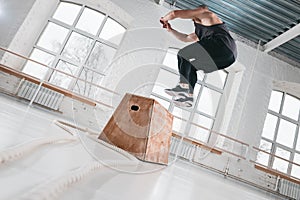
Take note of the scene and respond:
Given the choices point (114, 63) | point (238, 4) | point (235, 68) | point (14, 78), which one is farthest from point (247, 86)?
point (14, 78)

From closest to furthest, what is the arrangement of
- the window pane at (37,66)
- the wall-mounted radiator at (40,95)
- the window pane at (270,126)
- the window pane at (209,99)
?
the window pane at (209,99), the wall-mounted radiator at (40,95), the window pane at (37,66), the window pane at (270,126)

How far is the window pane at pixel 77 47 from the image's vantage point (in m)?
4.68

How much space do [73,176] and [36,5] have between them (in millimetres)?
5082

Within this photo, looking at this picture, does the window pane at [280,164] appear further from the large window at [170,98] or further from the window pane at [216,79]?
the window pane at [216,79]

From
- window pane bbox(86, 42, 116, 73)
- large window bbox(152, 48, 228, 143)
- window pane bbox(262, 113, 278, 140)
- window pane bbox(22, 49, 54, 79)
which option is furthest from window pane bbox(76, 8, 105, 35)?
window pane bbox(262, 113, 278, 140)

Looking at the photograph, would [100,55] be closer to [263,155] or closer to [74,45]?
[74,45]

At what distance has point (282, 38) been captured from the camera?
457 cm

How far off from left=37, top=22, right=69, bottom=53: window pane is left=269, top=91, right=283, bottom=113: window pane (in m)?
5.23

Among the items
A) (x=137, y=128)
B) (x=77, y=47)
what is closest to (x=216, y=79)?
(x=137, y=128)

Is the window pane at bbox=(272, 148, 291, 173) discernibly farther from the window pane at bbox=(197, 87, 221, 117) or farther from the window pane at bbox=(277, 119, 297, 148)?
the window pane at bbox=(197, 87, 221, 117)

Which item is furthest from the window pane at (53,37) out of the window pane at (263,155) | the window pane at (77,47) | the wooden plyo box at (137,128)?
the window pane at (263,155)

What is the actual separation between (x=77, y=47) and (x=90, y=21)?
72 centimetres

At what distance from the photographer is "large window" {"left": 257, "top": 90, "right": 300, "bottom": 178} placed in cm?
488

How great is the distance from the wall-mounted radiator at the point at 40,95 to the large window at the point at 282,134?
4367 millimetres
